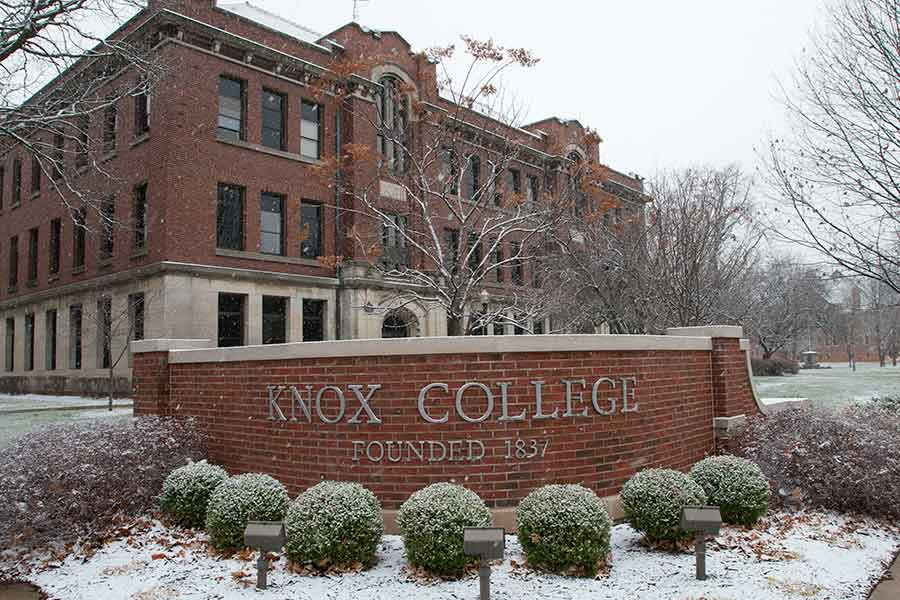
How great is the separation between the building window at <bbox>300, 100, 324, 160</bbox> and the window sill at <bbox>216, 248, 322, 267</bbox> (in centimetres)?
389

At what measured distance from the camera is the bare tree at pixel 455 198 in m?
15.6

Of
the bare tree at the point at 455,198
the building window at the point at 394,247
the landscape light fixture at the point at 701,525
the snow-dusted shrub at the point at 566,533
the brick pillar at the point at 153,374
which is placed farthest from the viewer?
the building window at the point at 394,247

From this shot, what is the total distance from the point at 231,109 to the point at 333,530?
64.2 feet

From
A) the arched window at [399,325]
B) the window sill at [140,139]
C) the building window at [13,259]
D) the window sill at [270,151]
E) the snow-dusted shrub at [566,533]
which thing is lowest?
the snow-dusted shrub at [566,533]

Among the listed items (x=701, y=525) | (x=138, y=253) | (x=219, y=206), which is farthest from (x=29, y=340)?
(x=701, y=525)

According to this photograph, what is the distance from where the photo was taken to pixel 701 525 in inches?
235

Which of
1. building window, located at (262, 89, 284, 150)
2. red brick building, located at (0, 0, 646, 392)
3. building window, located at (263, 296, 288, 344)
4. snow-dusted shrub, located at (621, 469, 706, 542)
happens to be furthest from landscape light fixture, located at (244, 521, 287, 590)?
building window, located at (262, 89, 284, 150)

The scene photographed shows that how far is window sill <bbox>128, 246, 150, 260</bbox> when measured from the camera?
2155 cm

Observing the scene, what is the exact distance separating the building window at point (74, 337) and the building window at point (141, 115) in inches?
308

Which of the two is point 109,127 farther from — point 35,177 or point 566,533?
point 566,533

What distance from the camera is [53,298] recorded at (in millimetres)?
27078

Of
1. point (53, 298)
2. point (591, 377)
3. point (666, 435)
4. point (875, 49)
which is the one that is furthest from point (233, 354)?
point (53, 298)

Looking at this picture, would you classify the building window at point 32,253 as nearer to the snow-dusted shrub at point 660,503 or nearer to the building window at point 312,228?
the building window at point 312,228

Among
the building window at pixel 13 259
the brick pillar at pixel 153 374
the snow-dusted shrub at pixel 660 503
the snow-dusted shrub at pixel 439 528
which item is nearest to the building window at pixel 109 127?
the building window at pixel 13 259
